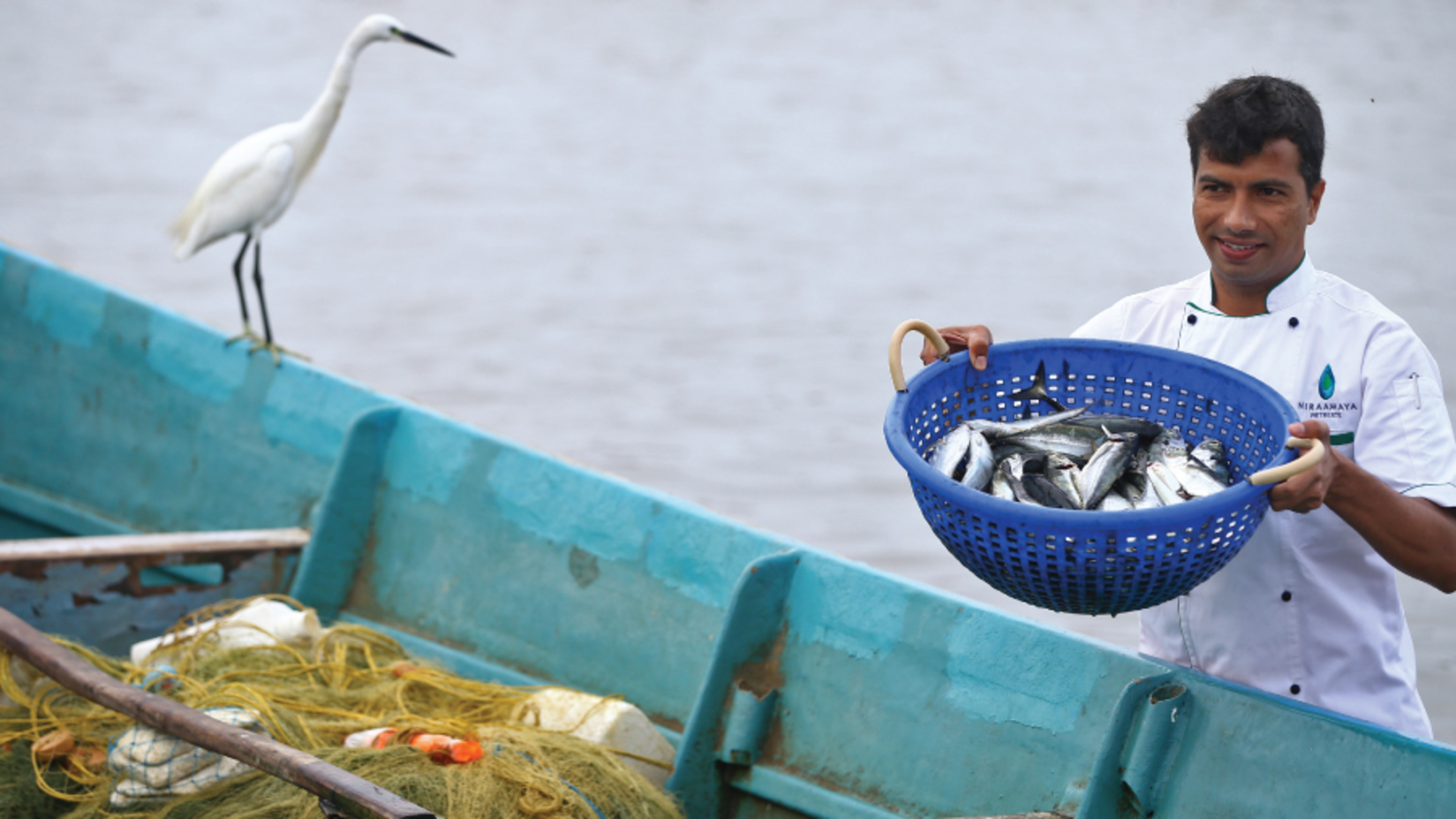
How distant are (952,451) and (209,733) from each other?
1534mm

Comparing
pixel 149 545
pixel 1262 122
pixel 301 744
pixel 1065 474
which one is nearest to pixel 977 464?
pixel 1065 474

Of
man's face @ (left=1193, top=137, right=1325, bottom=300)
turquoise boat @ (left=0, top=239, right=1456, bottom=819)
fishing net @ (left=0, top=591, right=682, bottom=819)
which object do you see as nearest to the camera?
man's face @ (left=1193, top=137, right=1325, bottom=300)

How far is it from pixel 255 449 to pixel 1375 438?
146 inches

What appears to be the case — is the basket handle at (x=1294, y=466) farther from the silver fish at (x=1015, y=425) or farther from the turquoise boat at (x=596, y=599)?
the turquoise boat at (x=596, y=599)

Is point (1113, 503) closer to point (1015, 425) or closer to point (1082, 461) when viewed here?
point (1082, 461)

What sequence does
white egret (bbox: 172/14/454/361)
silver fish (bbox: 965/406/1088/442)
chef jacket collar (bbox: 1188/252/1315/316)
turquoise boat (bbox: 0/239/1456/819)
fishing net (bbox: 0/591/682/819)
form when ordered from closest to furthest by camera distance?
chef jacket collar (bbox: 1188/252/1315/316), silver fish (bbox: 965/406/1088/442), turquoise boat (bbox: 0/239/1456/819), fishing net (bbox: 0/591/682/819), white egret (bbox: 172/14/454/361)

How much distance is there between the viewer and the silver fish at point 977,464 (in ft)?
8.46

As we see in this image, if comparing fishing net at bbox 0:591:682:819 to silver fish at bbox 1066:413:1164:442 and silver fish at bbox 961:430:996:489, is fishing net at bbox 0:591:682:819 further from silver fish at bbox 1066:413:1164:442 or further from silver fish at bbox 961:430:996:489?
silver fish at bbox 1066:413:1164:442

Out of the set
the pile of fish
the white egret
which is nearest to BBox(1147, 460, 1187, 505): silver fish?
the pile of fish

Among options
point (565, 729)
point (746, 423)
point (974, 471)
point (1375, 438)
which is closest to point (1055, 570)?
point (974, 471)

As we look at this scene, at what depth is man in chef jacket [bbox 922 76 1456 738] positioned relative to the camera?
2426mm

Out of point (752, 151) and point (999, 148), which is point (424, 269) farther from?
point (999, 148)

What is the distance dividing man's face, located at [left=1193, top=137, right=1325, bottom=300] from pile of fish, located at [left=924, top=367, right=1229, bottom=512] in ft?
1.08

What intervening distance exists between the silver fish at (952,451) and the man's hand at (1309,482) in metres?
0.54
